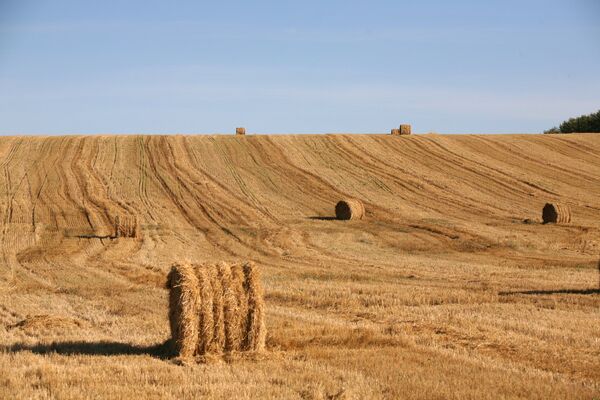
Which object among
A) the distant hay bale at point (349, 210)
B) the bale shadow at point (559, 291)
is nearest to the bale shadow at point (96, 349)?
the bale shadow at point (559, 291)

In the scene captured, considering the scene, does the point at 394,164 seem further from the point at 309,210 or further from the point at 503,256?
the point at 503,256

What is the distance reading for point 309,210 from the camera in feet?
114

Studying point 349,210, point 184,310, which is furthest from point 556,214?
point 184,310

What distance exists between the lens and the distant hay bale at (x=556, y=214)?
99.3 ft

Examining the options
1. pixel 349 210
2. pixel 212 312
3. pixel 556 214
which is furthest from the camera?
pixel 349 210

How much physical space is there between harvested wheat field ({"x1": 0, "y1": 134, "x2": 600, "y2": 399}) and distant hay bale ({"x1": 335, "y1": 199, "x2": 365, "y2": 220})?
0.68m

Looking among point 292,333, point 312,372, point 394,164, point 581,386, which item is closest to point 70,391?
point 312,372

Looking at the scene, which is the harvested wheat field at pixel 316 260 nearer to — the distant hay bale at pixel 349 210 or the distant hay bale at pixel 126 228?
the distant hay bale at pixel 126 228

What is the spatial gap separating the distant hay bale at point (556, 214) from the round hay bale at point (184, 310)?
2205cm

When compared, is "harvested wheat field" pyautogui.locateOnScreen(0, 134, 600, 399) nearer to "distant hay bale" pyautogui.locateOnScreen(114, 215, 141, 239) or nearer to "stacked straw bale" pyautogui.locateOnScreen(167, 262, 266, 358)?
"distant hay bale" pyautogui.locateOnScreen(114, 215, 141, 239)

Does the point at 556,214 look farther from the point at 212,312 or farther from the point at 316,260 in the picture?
the point at 212,312

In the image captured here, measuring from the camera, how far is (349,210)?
105 ft

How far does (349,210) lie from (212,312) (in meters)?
21.6

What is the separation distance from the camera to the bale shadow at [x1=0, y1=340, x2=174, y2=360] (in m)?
10.8
